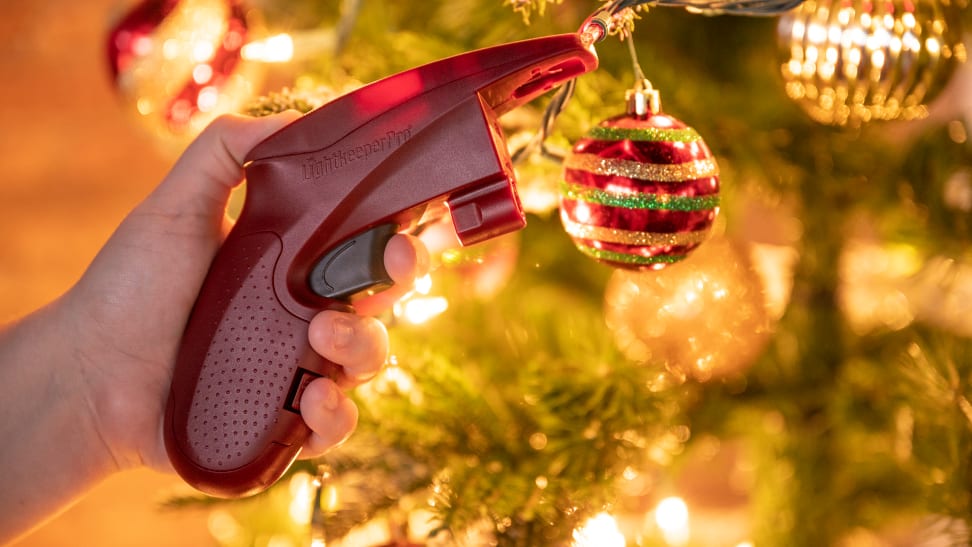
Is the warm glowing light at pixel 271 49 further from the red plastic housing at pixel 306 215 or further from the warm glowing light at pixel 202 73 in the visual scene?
the red plastic housing at pixel 306 215

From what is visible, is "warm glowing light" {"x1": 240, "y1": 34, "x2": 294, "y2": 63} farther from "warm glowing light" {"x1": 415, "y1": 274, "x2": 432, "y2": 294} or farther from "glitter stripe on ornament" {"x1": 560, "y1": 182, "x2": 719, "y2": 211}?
"glitter stripe on ornament" {"x1": 560, "y1": 182, "x2": 719, "y2": 211}

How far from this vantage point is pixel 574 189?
0.42 meters

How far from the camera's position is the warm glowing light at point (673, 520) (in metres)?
0.68

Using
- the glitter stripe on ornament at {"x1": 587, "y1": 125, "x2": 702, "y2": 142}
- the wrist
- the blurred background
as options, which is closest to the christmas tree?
the glitter stripe on ornament at {"x1": 587, "y1": 125, "x2": 702, "y2": 142}

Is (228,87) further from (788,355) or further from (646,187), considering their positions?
(788,355)

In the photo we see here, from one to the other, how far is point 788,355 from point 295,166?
A: 1.58ft

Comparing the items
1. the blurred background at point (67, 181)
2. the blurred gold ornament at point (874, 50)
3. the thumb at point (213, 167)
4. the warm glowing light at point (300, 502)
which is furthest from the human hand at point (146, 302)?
the blurred background at point (67, 181)

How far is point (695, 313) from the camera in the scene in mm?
565

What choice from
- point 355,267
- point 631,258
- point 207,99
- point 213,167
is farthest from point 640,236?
point 207,99

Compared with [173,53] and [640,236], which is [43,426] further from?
[640,236]

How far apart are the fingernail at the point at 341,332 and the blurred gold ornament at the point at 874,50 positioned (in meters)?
0.32

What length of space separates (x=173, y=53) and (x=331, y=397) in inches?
13.6

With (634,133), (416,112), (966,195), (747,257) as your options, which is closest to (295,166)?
(416,112)

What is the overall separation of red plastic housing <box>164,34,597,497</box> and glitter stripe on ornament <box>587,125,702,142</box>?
4cm
